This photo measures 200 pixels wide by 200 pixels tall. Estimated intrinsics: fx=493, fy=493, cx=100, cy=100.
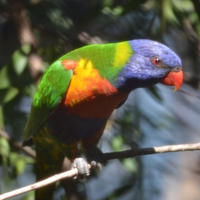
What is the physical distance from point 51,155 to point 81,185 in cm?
34

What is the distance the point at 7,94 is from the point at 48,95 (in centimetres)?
22

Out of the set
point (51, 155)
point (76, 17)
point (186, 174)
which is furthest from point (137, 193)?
point (186, 174)

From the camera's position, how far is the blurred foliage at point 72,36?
1.95m

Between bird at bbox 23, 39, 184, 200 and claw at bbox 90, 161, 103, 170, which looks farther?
claw at bbox 90, 161, 103, 170

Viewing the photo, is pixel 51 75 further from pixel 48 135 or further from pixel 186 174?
pixel 186 174

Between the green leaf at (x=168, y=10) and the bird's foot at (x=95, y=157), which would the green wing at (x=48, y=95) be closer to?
the bird's foot at (x=95, y=157)

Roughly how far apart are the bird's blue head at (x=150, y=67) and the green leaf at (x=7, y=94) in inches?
18.3

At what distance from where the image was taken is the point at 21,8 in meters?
2.06

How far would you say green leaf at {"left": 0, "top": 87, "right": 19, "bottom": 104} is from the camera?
Answer: 1.87 meters

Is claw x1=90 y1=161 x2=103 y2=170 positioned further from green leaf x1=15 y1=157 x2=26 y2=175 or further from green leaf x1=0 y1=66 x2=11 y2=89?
green leaf x1=0 y1=66 x2=11 y2=89

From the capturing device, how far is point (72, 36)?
216 cm

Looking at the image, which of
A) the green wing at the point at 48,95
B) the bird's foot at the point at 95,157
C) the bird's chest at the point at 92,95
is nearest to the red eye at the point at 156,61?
the bird's chest at the point at 92,95

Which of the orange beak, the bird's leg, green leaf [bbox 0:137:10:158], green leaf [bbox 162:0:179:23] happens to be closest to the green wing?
green leaf [bbox 0:137:10:158]

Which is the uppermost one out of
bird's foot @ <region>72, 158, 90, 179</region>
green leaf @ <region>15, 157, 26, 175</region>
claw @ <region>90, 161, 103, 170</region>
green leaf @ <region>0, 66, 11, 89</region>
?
green leaf @ <region>0, 66, 11, 89</region>
